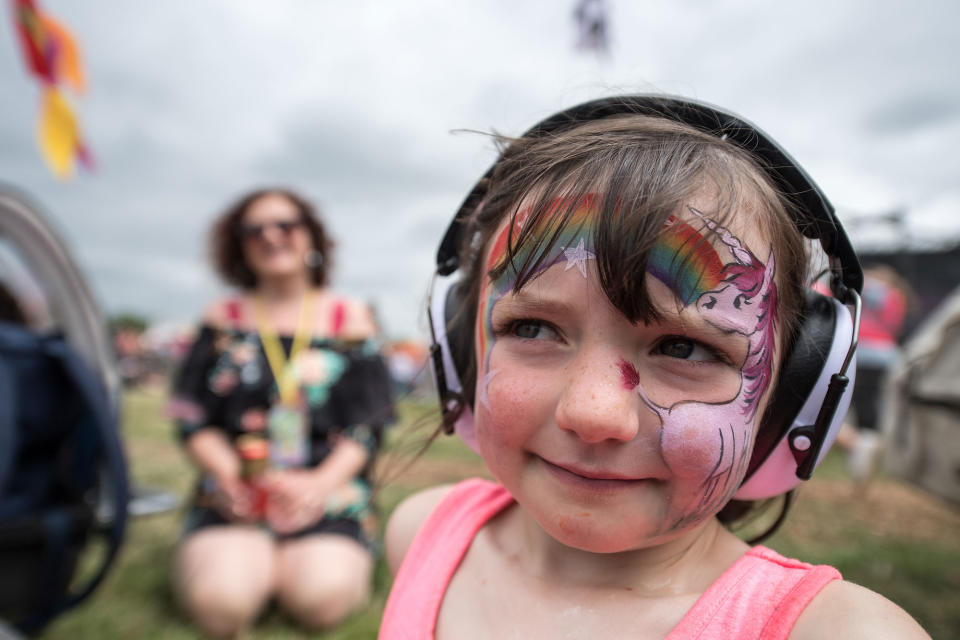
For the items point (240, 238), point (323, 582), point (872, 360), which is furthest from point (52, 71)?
point (872, 360)

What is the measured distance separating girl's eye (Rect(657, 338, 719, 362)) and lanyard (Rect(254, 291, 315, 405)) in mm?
2481

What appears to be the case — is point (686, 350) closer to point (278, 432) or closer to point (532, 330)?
point (532, 330)

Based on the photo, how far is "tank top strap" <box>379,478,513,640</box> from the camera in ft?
3.47

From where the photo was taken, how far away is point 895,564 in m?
3.15

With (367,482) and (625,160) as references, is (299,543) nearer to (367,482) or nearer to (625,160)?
(367,482)

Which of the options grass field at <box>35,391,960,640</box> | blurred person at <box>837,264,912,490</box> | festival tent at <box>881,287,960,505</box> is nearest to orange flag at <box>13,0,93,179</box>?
grass field at <box>35,391,960,640</box>

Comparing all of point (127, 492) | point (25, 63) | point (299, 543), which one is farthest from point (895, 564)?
point (25, 63)

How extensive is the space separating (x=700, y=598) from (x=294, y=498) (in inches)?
94.2

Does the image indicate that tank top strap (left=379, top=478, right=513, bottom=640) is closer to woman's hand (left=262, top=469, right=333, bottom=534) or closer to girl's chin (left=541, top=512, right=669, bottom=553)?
girl's chin (left=541, top=512, right=669, bottom=553)

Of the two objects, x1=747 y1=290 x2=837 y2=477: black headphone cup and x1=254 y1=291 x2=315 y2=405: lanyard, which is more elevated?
x1=747 y1=290 x2=837 y2=477: black headphone cup

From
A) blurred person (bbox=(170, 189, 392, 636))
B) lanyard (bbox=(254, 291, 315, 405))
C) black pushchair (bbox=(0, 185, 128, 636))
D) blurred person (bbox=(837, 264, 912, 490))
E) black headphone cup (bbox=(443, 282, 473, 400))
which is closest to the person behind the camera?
black headphone cup (bbox=(443, 282, 473, 400))

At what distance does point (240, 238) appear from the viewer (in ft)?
11.2

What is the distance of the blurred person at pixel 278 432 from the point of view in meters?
2.75

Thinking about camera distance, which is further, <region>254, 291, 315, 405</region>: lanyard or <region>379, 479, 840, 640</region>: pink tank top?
<region>254, 291, 315, 405</region>: lanyard
